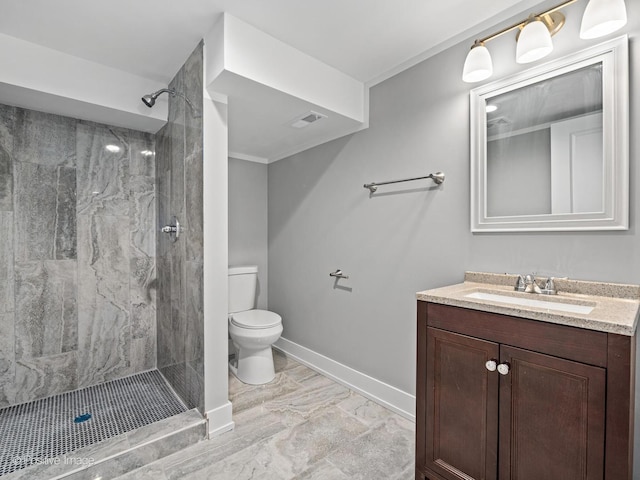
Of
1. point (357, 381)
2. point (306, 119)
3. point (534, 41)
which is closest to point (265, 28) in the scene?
point (306, 119)

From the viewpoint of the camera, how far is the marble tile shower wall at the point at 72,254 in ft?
6.97

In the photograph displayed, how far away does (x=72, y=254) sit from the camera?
2.33 metres

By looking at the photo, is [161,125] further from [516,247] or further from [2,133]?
[516,247]

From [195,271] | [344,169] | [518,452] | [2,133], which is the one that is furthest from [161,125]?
[518,452]

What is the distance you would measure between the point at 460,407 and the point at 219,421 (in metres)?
1.37

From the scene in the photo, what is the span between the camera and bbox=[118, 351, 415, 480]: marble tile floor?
1.59m

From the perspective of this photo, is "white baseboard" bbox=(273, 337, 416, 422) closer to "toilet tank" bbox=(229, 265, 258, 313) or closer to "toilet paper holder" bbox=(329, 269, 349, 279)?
"toilet tank" bbox=(229, 265, 258, 313)

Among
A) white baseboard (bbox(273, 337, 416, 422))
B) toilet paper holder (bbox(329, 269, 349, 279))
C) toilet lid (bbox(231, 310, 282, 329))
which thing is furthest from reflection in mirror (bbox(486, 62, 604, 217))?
toilet lid (bbox(231, 310, 282, 329))

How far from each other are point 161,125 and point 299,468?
245 cm

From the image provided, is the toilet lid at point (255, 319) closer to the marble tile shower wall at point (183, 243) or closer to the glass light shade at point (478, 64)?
the marble tile shower wall at point (183, 243)

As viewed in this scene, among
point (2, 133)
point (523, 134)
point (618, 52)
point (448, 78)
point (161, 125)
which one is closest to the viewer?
point (618, 52)

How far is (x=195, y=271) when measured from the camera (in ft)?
6.35

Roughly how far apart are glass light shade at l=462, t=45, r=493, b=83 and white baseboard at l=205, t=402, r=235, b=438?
2.23m

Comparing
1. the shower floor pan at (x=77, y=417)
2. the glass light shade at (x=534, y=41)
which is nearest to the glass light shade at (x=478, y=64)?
the glass light shade at (x=534, y=41)
